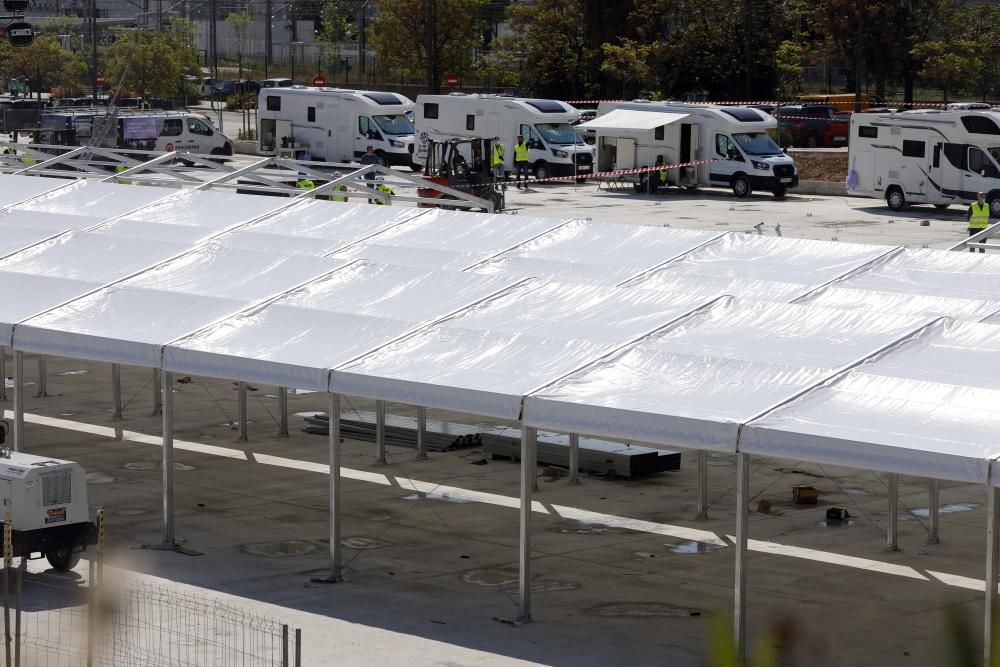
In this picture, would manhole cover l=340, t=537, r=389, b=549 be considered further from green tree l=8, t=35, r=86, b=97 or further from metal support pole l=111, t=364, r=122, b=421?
green tree l=8, t=35, r=86, b=97

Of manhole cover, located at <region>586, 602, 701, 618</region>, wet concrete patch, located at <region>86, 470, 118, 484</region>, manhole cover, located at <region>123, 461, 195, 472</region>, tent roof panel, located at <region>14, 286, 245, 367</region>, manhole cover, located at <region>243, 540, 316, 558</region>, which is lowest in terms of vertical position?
manhole cover, located at <region>123, 461, 195, 472</region>

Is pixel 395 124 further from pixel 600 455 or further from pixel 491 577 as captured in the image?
pixel 491 577

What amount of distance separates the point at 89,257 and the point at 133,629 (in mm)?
8218

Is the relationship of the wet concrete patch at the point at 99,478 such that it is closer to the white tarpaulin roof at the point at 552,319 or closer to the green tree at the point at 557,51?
the white tarpaulin roof at the point at 552,319

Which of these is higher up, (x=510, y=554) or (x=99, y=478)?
(x=510, y=554)

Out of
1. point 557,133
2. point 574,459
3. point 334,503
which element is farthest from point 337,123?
point 334,503

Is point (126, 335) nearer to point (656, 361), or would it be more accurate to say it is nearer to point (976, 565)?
point (656, 361)

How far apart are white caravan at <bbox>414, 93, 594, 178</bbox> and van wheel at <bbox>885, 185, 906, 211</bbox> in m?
11.2

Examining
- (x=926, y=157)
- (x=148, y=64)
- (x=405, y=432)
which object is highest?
(x=148, y=64)

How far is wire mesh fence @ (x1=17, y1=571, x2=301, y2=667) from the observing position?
1462 cm

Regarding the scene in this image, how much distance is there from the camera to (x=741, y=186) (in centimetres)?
5659

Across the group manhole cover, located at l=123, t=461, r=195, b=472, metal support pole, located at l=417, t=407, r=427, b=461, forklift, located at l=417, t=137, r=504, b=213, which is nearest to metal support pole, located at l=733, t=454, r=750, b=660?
metal support pole, located at l=417, t=407, r=427, b=461

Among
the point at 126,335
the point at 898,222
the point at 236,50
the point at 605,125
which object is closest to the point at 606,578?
the point at 126,335

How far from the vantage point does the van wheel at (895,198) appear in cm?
5222
